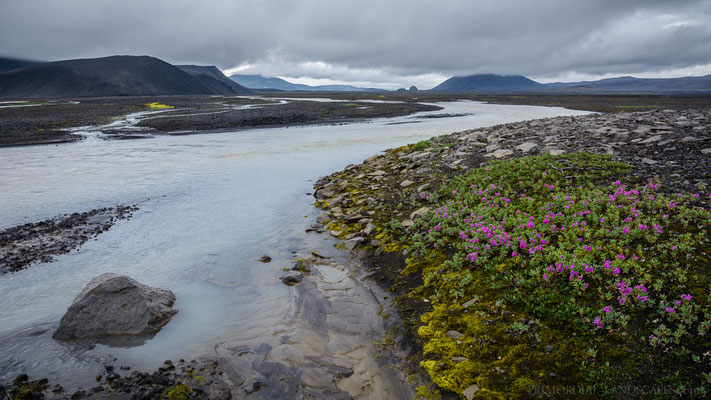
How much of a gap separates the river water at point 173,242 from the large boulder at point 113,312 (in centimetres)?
34

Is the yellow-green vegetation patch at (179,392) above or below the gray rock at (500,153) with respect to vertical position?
below

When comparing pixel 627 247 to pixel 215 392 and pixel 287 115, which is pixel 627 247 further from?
pixel 287 115

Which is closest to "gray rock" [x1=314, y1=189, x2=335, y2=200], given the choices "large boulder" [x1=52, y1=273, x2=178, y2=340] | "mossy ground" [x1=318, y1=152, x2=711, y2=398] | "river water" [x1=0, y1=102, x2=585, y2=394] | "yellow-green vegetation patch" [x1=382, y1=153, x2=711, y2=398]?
"river water" [x1=0, y1=102, x2=585, y2=394]

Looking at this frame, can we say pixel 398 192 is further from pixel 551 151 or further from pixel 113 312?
pixel 113 312

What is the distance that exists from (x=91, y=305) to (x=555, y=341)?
31.2ft

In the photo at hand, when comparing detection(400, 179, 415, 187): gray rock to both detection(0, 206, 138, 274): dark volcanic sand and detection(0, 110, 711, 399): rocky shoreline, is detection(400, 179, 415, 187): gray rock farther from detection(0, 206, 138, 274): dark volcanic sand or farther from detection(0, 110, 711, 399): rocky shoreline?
detection(0, 206, 138, 274): dark volcanic sand

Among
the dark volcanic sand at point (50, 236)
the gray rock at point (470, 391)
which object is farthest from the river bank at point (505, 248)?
the dark volcanic sand at point (50, 236)

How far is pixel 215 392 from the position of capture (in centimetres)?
593

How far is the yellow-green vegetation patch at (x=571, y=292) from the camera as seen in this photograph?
511cm

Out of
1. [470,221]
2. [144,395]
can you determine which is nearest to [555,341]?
[470,221]

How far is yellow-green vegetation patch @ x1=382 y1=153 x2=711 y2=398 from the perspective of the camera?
5105 millimetres

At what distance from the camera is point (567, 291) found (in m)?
6.47

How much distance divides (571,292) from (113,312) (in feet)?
31.6

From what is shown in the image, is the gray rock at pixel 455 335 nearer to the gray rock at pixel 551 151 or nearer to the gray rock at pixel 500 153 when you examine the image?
the gray rock at pixel 551 151
